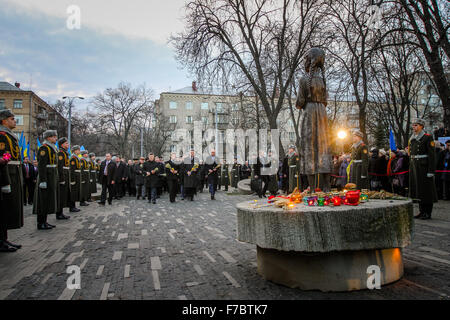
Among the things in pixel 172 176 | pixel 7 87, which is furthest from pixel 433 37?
pixel 7 87

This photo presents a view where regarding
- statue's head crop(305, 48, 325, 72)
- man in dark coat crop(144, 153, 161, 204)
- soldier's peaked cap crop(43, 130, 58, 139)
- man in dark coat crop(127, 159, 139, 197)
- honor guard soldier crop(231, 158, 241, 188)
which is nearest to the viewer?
statue's head crop(305, 48, 325, 72)

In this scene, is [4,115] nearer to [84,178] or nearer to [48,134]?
[48,134]

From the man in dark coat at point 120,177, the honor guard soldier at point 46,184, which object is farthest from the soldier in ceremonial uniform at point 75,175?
the man in dark coat at point 120,177

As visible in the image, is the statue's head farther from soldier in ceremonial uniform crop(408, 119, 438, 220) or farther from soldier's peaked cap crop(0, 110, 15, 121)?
soldier's peaked cap crop(0, 110, 15, 121)

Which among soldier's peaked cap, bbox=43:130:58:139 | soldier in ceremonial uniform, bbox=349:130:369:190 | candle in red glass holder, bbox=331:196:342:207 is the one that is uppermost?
soldier's peaked cap, bbox=43:130:58:139

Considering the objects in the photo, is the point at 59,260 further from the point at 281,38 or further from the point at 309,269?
the point at 281,38

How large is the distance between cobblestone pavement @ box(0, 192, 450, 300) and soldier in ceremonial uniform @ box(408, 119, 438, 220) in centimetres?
57

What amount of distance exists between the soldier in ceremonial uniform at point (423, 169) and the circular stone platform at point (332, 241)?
490 centimetres

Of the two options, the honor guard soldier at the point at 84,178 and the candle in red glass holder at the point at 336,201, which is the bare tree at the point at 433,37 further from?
the honor guard soldier at the point at 84,178

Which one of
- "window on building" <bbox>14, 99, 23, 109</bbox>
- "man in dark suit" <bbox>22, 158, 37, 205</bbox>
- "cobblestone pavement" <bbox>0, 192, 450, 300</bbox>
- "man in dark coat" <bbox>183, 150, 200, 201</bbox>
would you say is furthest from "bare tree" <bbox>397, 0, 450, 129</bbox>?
"window on building" <bbox>14, 99, 23, 109</bbox>

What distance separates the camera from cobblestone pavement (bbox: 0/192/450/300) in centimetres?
344

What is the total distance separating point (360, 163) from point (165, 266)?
7526 mm

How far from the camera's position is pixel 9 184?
18.6 feet
